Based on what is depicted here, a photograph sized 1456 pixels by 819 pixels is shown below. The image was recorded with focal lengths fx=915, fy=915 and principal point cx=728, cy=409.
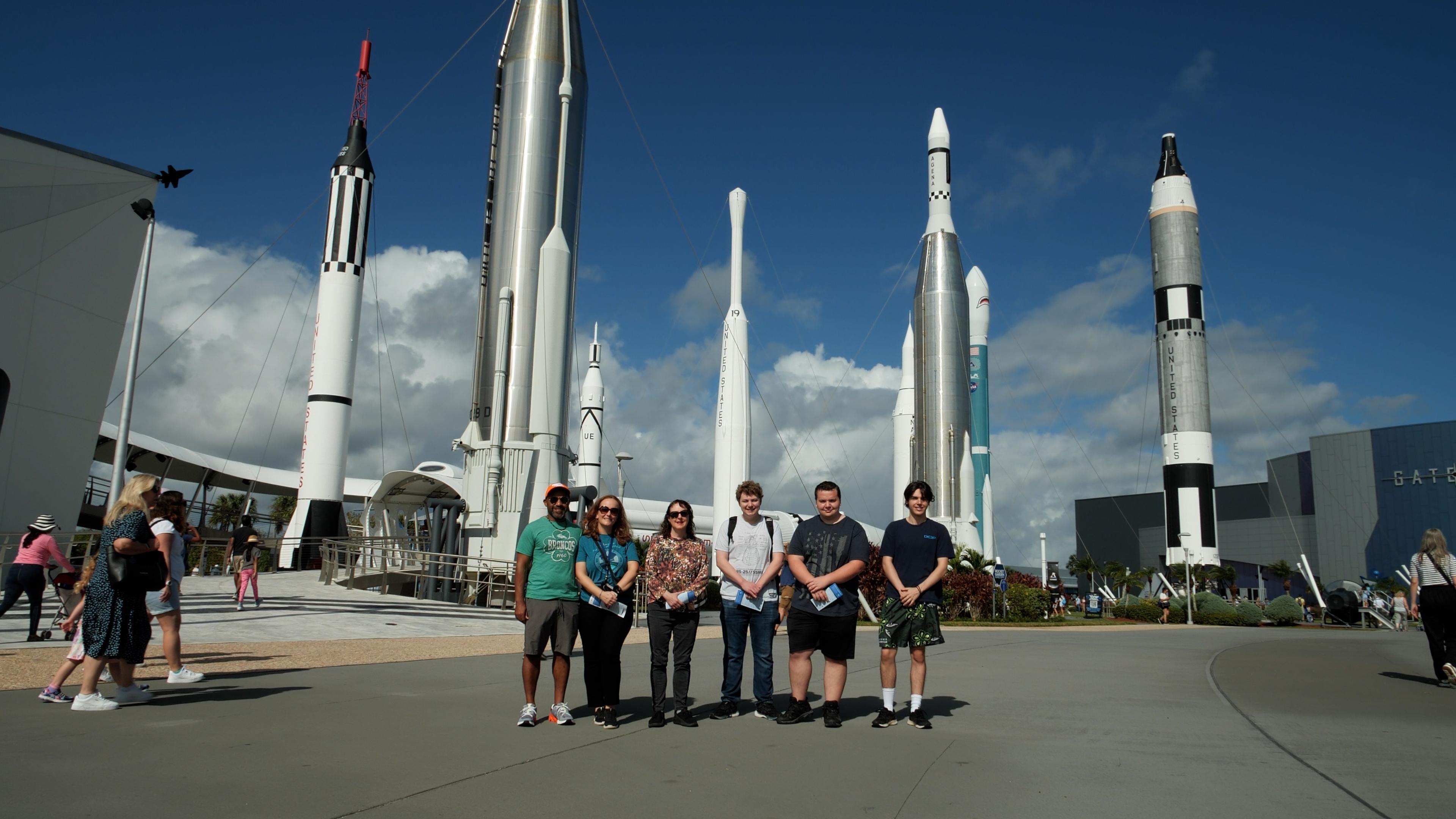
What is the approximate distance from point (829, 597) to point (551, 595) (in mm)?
1854

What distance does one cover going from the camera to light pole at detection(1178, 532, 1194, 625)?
1363 inches

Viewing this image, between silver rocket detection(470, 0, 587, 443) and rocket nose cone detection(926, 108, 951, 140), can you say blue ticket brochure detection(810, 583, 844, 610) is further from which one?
rocket nose cone detection(926, 108, 951, 140)

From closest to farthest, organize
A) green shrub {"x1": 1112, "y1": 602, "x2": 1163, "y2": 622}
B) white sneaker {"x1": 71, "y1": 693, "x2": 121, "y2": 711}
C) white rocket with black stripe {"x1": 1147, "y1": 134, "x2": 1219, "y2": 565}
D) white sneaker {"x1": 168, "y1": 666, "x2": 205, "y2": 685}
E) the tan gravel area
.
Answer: white sneaker {"x1": 71, "y1": 693, "x2": 121, "y2": 711}
white sneaker {"x1": 168, "y1": 666, "x2": 205, "y2": 685}
the tan gravel area
green shrub {"x1": 1112, "y1": 602, "x2": 1163, "y2": 622}
white rocket with black stripe {"x1": 1147, "y1": 134, "x2": 1219, "y2": 565}

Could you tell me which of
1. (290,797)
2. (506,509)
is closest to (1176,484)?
(506,509)

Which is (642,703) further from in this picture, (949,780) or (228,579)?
(228,579)

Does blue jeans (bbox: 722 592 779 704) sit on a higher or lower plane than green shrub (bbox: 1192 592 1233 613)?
higher

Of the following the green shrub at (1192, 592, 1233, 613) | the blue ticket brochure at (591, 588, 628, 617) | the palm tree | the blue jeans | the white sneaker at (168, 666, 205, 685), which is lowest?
the green shrub at (1192, 592, 1233, 613)

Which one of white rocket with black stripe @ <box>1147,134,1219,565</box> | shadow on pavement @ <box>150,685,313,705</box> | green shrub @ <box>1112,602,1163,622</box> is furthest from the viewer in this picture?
white rocket with black stripe @ <box>1147,134,1219,565</box>

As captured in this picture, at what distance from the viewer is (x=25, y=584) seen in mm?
9750

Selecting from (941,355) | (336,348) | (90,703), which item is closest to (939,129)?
(941,355)

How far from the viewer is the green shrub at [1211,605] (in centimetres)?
3550

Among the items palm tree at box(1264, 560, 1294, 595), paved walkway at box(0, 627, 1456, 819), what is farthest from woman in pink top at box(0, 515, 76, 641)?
palm tree at box(1264, 560, 1294, 595)

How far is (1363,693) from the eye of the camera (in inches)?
342

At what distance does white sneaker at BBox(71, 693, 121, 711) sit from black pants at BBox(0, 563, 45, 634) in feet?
15.3
